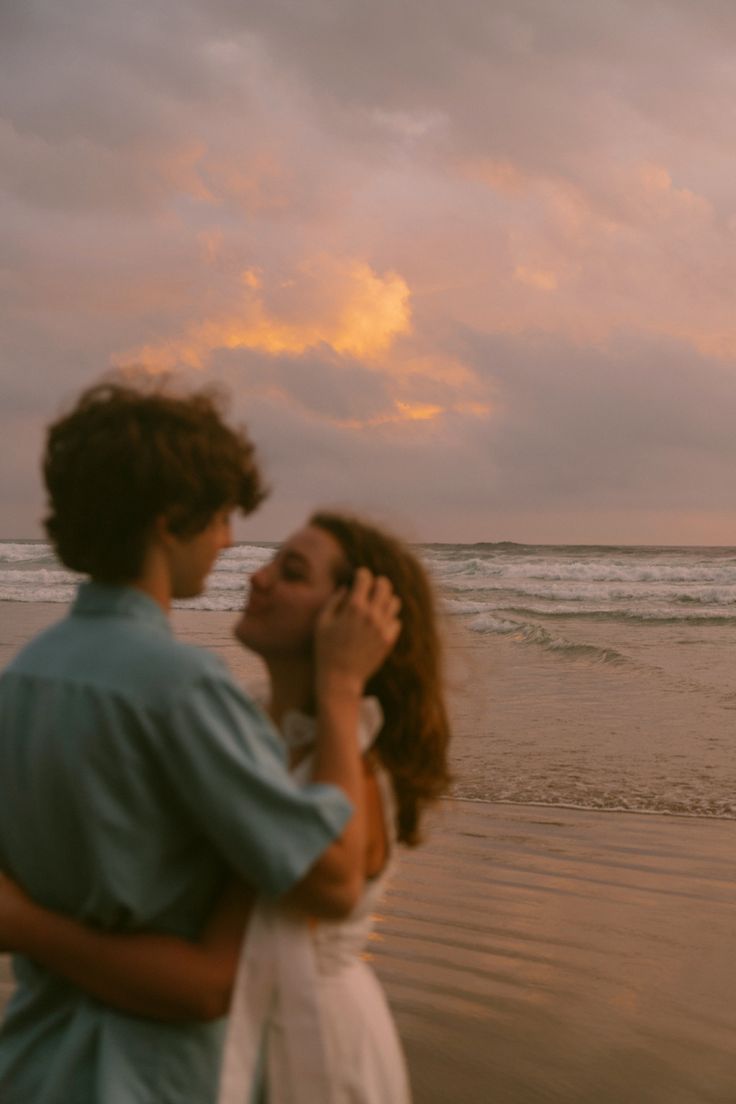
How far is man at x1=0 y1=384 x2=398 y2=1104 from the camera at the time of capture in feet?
4.81

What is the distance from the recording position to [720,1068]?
3.80 meters

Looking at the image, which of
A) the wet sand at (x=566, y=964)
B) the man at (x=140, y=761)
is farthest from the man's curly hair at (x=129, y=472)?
the wet sand at (x=566, y=964)

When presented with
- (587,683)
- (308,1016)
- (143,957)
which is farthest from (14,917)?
(587,683)

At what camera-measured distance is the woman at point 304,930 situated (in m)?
1.54

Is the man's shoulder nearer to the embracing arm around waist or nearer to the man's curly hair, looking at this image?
the man's curly hair

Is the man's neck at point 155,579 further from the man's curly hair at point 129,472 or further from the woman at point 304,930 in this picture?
the woman at point 304,930

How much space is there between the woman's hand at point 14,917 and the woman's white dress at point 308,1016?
29 cm

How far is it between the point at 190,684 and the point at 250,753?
0.11 metres

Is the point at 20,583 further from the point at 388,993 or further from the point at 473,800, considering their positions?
the point at 388,993

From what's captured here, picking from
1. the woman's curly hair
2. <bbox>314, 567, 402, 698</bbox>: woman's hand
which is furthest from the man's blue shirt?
the woman's curly hair

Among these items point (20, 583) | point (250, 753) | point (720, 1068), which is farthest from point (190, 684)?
point (20, 583)

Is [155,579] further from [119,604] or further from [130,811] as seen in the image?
[130,811]

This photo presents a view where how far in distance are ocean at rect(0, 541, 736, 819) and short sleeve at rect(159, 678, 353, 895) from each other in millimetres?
733

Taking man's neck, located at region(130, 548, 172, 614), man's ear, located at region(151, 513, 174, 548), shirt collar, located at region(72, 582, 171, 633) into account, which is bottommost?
shirt collar, located at region(72, 582, 171, 633)
